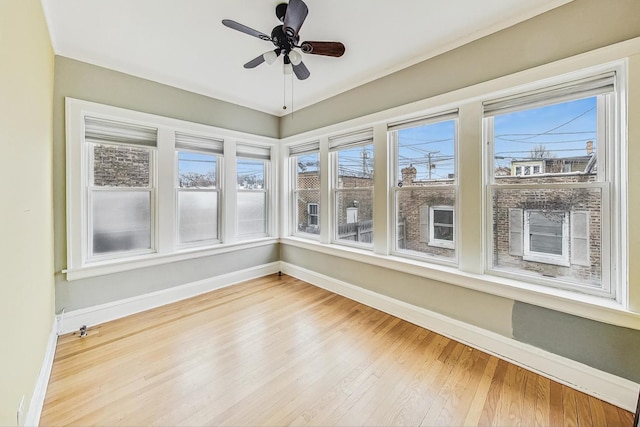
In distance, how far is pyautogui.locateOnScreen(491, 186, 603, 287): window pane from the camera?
1.86m

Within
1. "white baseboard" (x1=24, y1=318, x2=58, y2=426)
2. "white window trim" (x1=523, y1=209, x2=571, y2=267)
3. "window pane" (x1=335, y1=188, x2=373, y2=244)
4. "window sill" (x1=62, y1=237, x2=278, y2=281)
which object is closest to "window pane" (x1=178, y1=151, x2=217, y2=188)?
"window sill" (x1=62, y1=237, x2=278, y2=281)

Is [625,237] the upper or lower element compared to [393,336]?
upper

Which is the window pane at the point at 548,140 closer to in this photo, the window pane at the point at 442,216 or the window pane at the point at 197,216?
the window pane at the point at 442,216

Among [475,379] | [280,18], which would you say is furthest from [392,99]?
[475,379]

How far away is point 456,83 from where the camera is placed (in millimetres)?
2363

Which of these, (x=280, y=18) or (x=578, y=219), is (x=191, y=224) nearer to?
(x=280, y=18)

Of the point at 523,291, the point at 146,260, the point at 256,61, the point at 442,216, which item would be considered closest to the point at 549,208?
the point at 523,291

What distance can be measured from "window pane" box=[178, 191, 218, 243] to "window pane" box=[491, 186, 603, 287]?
11.1 feet

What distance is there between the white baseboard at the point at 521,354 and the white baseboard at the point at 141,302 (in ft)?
6.16

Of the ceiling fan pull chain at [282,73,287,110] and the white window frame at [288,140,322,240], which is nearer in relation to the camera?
the ceiling fan pull chain at [282,73,287,110]

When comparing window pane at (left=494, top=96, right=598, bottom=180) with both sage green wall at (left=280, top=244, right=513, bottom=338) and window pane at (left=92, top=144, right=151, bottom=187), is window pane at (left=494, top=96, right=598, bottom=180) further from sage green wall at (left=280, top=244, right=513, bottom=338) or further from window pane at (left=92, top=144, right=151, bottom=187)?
window pane at (left=92, top=144, right=151, bottom=187)

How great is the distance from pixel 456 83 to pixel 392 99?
671 millimetres

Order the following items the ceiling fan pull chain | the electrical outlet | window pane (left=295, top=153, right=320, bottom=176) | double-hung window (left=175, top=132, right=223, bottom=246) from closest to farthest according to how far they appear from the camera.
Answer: the electrical outlet → the ceiling fan pull chain → double-hung window (left=175, top=132, right=223, bottom=246) → window pane (left=295, top=153, right=320, bottom=176)

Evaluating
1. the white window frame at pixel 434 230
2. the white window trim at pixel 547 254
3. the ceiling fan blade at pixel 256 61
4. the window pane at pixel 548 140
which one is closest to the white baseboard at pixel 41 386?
the ceiling fan blade at pixel 256 61
